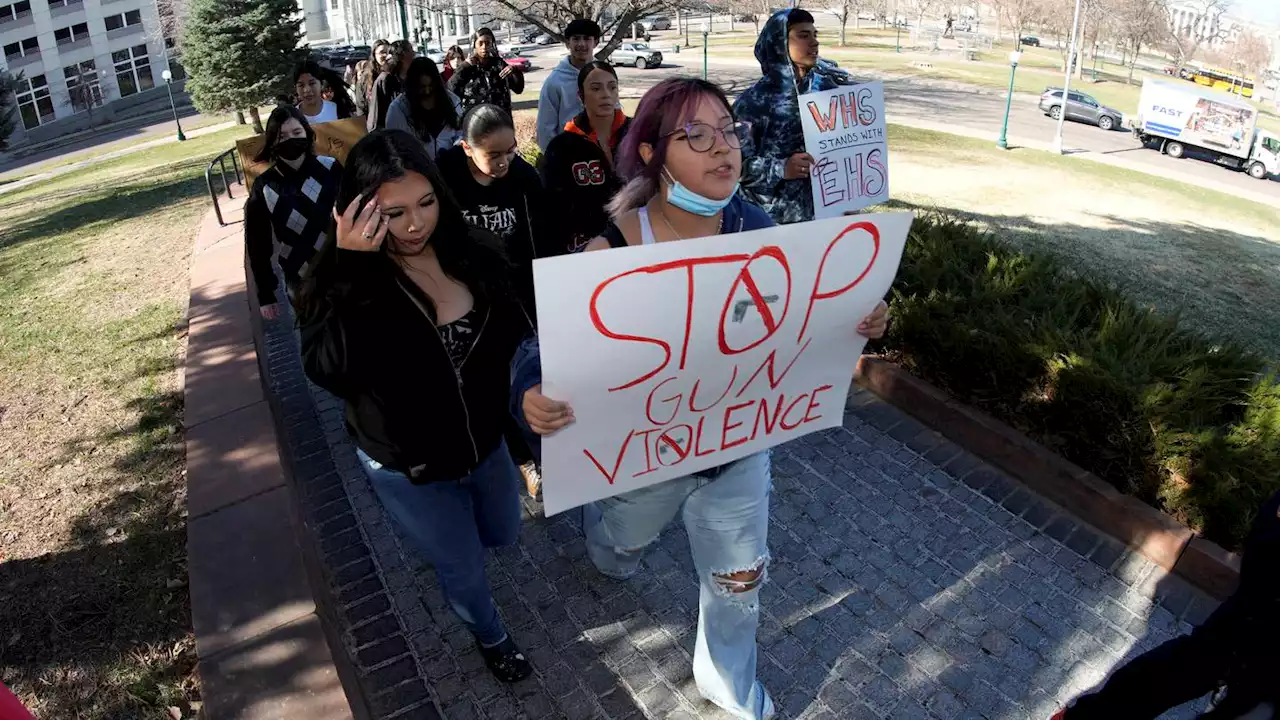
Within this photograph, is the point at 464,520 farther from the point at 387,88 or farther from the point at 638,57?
the point at 638,57

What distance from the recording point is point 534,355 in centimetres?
226

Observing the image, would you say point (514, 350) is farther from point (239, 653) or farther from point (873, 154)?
point (873, 154)

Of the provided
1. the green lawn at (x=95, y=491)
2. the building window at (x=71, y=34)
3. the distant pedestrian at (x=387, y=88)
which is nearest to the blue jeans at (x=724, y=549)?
the green lawn at (x=95, y=491)

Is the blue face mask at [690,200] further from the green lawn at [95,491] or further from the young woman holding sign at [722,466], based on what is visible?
the green lawn at [95,491]

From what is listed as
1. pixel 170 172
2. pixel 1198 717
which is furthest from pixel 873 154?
pixel 170 172

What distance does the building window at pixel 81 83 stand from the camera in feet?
179

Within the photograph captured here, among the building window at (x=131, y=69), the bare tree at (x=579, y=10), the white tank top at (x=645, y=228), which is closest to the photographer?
the white tank top at (x=645, y=228)

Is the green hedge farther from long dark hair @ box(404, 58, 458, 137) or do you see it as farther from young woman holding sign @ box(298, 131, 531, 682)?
long dark hair @ box(404, 58, 458, 137)

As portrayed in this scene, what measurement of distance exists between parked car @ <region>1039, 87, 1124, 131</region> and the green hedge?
115 ft

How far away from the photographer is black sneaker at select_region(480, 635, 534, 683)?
3.07 meters

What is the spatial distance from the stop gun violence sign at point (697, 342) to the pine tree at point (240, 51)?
29.7 meters

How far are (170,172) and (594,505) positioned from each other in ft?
52.9

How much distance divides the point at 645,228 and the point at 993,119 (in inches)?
1287

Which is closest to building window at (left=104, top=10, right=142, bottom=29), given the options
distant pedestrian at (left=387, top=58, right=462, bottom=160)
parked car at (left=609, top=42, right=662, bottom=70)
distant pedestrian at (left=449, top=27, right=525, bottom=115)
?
parked car at (left=609, top=42, right=662, bottom=70)
